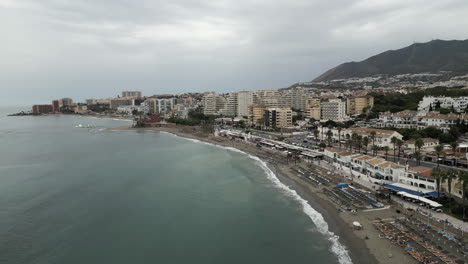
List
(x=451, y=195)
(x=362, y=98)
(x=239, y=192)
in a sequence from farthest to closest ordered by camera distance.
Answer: (x=362, y=98), (x=239, y=192), (x=451, y=195)

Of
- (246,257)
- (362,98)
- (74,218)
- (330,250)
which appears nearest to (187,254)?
(246,257)

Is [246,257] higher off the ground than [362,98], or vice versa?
[362,98]

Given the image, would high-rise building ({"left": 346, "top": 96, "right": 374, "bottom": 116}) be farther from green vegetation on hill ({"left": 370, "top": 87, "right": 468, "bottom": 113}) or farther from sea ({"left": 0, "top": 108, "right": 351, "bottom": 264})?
sea ({"left": 0, "top": 108, "right": 351, "bottom": 264})

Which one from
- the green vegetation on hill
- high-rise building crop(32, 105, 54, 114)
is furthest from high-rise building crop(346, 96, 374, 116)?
high-rise building crop(32, 105, 54, 114)

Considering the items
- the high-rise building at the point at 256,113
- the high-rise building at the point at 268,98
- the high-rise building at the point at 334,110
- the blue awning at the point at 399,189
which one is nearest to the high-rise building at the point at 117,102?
the high-rise building at the point at 268,98

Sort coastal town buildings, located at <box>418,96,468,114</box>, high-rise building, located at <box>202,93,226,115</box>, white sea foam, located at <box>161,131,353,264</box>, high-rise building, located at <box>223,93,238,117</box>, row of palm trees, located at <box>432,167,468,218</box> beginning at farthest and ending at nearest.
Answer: high-rise building, located at <box>202,93,226,115</box> < high-rise building, located at <box>223,93,238,117</box> < coastal town buildings, located at <box>418,96,468,114</box> < row of palm trees, located at <box>432,167,468,218</box> < white sea foam, located at <box>161,131,353,264</box>

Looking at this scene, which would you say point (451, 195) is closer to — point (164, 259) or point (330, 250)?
point (330, 250)
